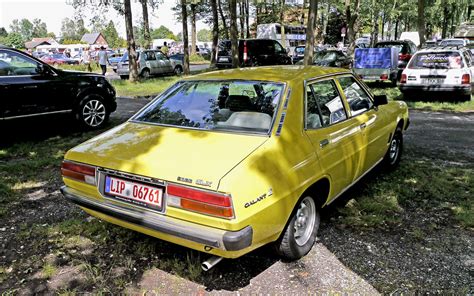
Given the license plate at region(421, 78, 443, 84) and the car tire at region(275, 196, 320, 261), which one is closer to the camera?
the car tire at region(275, 196, 320, 261)

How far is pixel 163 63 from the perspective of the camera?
22375mm

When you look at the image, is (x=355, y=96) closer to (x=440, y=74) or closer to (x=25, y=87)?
(x=25, y=87)

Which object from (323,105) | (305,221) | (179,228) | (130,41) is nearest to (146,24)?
(130,41)

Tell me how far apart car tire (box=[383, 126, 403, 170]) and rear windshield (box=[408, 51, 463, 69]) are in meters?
6.89

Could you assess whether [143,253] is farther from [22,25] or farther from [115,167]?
[22,25]

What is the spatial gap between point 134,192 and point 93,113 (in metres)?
5.75

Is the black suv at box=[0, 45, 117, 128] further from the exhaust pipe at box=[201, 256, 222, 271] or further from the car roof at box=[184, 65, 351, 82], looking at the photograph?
the exhaust pipe at box=[201, 256, 222, 271]

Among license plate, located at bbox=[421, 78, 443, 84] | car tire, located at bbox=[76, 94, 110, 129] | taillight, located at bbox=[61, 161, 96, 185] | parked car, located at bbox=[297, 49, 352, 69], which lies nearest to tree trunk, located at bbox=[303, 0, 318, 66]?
parked car, located at bbox=[297, 49, 352, 69]

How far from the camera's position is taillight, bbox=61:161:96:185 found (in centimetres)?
299

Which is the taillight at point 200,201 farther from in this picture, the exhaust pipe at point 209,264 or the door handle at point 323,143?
the door handle at point 323,143

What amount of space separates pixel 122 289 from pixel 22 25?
615 feet

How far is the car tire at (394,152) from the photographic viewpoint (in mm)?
5266

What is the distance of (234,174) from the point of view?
2.47 metres

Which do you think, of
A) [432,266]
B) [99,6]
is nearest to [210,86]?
[432,266]
